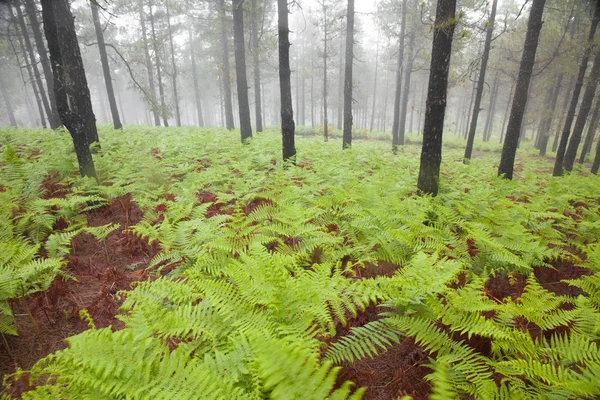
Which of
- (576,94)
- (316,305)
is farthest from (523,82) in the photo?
(316,305)

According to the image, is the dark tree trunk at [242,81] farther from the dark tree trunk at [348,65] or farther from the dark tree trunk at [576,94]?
the dark tree trunk at [576,94]

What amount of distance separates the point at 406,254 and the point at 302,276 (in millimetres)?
1782

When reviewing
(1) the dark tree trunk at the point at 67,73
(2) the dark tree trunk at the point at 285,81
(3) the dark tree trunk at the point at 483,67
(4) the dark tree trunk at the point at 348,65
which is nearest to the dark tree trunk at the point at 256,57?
(4) the dark tree trunk at the point at 348,65

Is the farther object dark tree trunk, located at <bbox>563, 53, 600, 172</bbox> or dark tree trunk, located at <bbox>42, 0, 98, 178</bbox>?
dark tree trunk, located at <bbox>563, 53, 600, 172</bbox>

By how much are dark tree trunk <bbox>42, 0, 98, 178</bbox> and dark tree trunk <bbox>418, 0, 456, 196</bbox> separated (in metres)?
7.02

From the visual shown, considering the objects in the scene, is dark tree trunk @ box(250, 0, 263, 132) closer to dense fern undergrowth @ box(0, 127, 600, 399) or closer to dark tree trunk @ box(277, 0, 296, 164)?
dark tree trunk @ box(277, 0, 296, 164)

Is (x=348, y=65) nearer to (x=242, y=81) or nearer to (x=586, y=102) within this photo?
(x=242, y=81)

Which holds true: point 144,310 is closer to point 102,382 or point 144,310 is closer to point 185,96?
point 102,382

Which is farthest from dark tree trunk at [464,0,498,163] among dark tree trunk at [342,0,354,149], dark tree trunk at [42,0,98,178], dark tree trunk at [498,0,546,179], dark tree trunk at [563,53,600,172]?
dark tree trunk at [42,0,98,178]

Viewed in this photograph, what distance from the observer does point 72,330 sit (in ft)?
9.95

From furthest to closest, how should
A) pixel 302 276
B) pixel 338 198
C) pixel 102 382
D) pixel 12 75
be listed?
pixel 12 75, pixel 338 198, pixel 302 276, pixel 102 382

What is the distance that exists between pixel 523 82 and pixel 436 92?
229 inches

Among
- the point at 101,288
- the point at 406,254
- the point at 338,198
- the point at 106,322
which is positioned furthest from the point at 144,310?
the point at 338,198

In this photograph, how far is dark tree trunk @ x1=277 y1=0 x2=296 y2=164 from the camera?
844 cm
